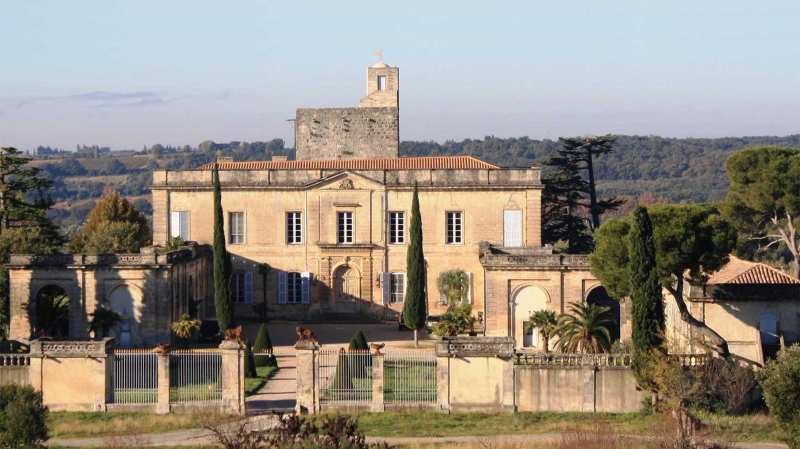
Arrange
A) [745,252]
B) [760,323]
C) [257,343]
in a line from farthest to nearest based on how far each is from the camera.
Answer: [745,252] → [257,343] → [760,323]

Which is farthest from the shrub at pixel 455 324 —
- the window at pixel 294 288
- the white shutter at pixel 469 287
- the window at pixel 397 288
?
the window at pixel 294 288

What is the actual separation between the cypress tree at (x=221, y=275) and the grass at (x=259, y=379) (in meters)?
4.60

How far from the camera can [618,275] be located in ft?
118

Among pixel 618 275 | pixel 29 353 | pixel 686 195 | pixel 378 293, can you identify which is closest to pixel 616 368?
pixel 618 275

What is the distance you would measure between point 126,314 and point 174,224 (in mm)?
6914

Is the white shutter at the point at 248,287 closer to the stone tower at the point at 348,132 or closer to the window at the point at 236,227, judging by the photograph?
the window at the point at 236,227

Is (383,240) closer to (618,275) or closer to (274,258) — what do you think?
(274,258)

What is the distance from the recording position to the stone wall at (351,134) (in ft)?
181

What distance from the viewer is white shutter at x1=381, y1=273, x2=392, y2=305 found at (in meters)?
47.7

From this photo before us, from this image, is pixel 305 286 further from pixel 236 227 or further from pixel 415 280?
pixel 415 280

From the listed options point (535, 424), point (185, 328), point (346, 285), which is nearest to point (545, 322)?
point (535, 424)

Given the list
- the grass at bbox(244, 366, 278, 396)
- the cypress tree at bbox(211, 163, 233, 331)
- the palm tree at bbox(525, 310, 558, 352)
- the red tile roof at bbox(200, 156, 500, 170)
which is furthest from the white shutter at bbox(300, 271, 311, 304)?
the palm tree at bbox(525, 310, 558, 352)

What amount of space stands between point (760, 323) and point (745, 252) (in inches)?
637

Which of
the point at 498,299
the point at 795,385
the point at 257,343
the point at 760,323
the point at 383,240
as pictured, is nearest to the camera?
the point at 795,385
